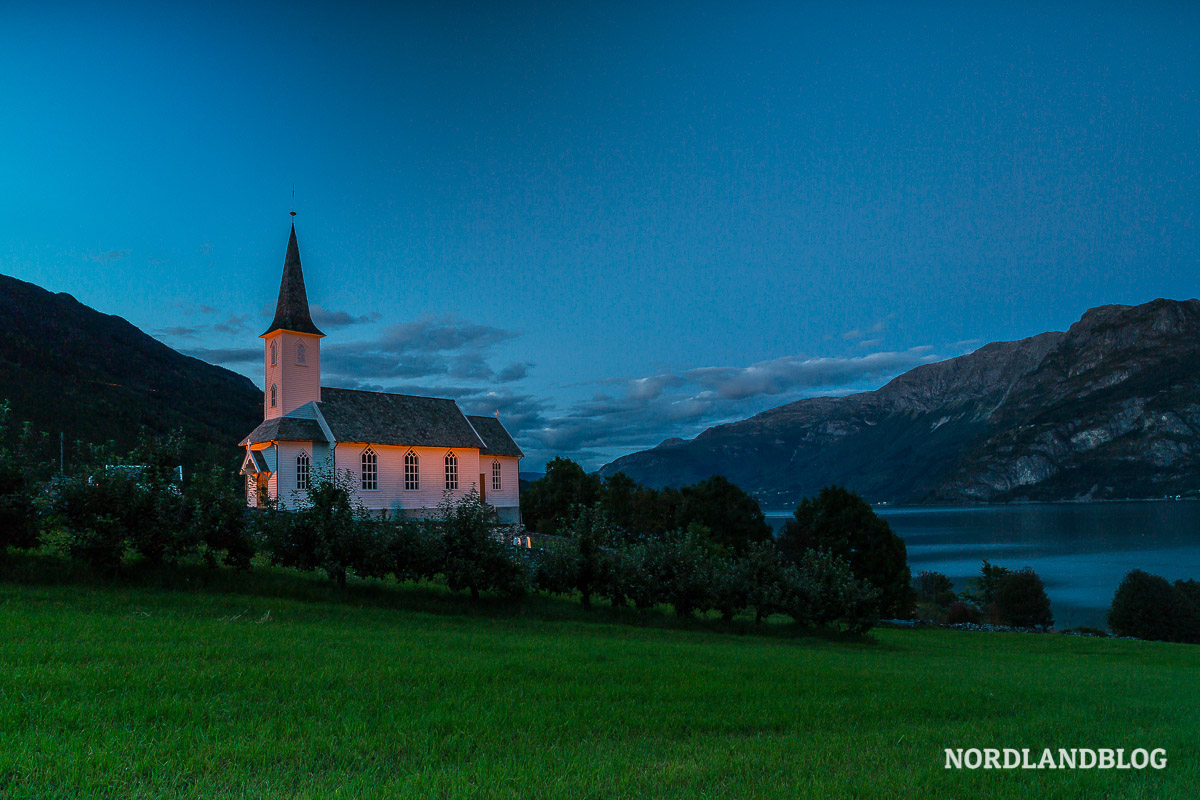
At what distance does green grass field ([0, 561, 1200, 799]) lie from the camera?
5312 millimetres

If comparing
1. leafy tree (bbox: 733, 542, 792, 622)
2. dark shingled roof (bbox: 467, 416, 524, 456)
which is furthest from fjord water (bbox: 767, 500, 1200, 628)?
dark shingled roof (bbox: 467, 416, 524, 456)

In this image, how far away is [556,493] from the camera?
2500 inches

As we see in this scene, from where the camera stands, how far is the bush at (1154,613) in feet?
153

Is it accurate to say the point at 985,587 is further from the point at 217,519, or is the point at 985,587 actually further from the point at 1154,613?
the point at 217,519

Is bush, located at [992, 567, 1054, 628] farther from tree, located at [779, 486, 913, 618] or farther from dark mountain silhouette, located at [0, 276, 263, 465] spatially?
dark mountain silhouette, located at [0, 276, 263, 465]

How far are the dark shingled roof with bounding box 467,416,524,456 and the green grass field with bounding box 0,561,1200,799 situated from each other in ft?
99.5

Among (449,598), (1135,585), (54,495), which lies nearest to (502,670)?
(449,598)

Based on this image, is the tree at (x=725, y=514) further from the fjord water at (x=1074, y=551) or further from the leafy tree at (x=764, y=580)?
the leafy tree at (x=764, y=580)

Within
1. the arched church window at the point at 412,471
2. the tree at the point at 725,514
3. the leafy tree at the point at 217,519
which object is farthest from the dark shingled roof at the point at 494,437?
the leafy tree at the point at 217,519

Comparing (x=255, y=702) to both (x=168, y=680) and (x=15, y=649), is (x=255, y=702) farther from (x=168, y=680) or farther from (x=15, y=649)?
(x=15, y=649)

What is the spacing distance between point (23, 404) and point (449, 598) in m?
95.2

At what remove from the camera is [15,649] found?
8.55m

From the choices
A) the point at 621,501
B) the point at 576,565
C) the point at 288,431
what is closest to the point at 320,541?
the point at 576,565

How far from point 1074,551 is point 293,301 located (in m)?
118
